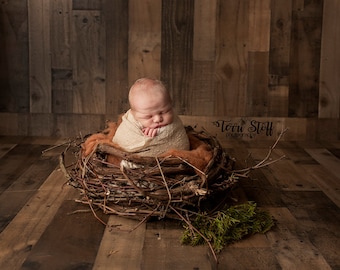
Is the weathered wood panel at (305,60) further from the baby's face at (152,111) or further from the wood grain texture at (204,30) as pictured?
the baby's face at (152,111)

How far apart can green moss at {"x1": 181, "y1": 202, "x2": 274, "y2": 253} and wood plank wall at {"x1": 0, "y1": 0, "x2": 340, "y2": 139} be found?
118 cm

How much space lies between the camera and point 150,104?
168 centimetres

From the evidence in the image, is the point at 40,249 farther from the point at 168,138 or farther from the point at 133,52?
the point at 133,52

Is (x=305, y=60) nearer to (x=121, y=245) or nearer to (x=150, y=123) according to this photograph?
(x=150, y=123)

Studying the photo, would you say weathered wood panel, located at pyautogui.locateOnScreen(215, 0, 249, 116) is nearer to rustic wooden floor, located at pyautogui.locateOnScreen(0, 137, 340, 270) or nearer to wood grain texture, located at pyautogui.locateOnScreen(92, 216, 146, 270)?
rustic wooden floor, located at pyautogui.locateOnScreen(0, 137, 340, 270)

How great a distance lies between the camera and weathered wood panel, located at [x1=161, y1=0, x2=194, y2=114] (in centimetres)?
266

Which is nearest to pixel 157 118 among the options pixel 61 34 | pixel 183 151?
pixel 183 151

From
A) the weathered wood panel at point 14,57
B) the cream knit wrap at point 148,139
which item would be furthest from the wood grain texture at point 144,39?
the cream knit wrap at point 148,139

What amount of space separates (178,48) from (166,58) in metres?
0.07

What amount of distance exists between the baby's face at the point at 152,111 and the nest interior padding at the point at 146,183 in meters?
0.13

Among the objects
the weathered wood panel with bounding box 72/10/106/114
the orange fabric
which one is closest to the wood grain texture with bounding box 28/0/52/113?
the weathered wood panel with bounding box 72/10/106/114

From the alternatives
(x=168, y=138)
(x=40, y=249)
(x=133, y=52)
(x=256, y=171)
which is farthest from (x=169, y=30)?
(x=40, y=249)

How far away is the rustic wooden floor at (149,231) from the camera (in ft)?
4.50

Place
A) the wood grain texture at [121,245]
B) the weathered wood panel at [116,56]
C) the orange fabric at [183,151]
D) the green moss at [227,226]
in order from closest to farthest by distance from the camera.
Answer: the wood grain texture at [121,245] < the green moss at [227,226] < the orange fabric at [183,151] < the weathered wood panel at [116,56]
